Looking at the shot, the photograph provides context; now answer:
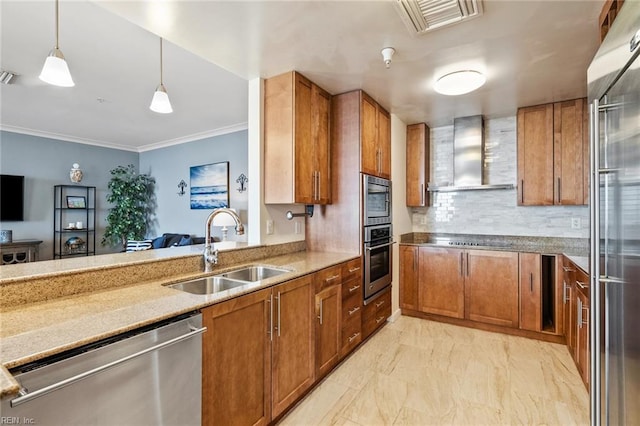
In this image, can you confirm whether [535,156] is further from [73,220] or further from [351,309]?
[73,220]

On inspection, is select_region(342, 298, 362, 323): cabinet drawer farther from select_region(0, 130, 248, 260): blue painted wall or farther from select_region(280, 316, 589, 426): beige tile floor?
select_region(0, 130, 248, 260): blue painted wall

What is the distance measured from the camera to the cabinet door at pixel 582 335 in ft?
6.58

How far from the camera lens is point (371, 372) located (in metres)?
2.40

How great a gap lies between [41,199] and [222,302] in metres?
5.57

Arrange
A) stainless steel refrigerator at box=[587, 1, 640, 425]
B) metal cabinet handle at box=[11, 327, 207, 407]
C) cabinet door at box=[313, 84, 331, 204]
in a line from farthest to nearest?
cabinet door at box=[313, 84, 331, 204], stainless steel refrigerator at box=[587, 1, 640, 425], metal cabinet handle at box=[11, 327, 207, 407]

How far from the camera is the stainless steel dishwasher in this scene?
881 mm

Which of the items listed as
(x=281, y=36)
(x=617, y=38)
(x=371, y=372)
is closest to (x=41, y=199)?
(x=281, y=36)

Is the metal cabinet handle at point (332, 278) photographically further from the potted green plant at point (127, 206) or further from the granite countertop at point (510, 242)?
the potted green plant at point (127, 206)

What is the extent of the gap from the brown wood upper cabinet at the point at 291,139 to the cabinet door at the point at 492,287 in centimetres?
187

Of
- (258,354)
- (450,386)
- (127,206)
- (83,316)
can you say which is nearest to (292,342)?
(258,354)

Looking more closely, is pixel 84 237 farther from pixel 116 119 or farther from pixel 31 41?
pixel 31 41

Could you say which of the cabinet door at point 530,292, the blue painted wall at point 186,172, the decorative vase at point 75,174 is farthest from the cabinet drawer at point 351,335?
the decorative vase at point 75,174

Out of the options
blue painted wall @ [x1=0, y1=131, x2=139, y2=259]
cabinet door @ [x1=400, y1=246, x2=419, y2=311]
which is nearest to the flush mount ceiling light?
cabinet door @ [x1=400, y1=246, x2=419, y2=311]

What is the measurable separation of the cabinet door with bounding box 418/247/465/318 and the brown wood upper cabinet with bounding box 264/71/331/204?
5.28 feet
